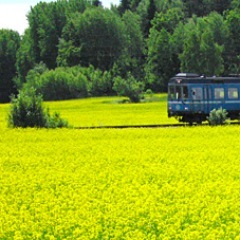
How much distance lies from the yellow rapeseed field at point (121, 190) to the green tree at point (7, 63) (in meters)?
106

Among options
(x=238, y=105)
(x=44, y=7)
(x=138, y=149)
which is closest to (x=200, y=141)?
(x=138, y=149)

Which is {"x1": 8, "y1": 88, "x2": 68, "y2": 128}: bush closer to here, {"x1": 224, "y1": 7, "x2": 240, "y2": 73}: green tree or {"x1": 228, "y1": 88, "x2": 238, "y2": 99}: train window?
{"x1": 228, "y1": 88, "x2": 238, "y2": 99}: train window

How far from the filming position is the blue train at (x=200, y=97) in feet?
148

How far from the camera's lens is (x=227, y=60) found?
12119 centimetres

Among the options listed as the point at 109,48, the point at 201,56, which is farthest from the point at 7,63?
the point at 201,56

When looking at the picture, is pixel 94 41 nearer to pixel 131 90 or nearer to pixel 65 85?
pixel 65 85

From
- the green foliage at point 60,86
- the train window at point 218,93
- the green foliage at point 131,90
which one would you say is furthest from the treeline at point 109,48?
the train window at point 218,93

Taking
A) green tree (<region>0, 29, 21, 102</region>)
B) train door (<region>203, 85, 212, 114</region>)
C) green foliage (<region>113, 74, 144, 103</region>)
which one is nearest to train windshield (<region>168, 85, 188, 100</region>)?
train door (<region>203, 85, 212, 114</region>)

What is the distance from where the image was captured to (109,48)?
424ft

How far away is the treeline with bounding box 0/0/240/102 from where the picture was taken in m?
108

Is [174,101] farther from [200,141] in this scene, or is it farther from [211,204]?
[211,204]

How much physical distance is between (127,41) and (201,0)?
35.4 m

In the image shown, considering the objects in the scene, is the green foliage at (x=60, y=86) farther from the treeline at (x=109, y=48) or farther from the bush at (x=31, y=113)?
the bush at (x=31, y=113)

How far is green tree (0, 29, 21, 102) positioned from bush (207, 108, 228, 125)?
300 feet
